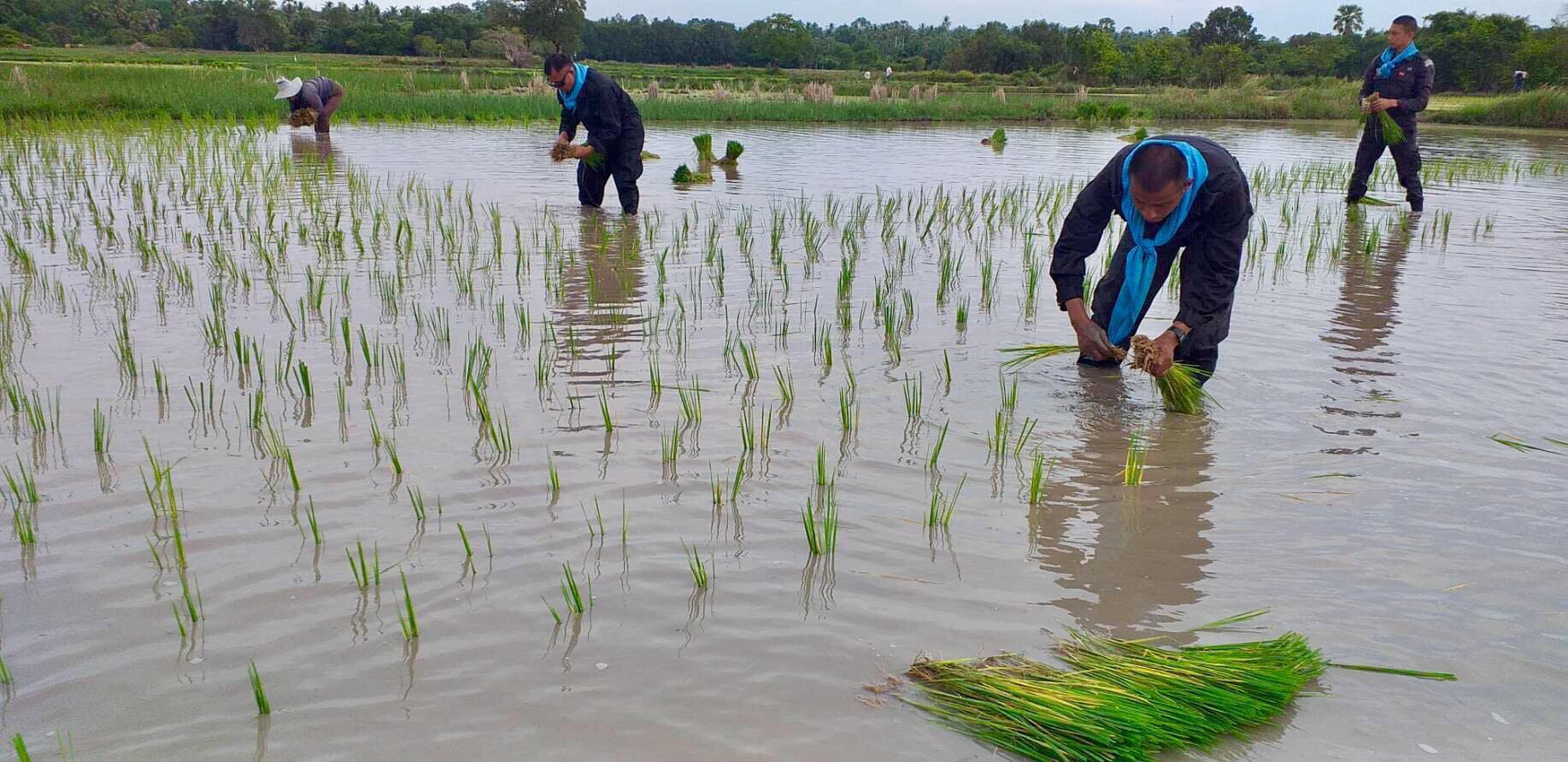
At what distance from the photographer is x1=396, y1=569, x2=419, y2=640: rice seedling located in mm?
2110

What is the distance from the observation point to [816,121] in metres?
21.4

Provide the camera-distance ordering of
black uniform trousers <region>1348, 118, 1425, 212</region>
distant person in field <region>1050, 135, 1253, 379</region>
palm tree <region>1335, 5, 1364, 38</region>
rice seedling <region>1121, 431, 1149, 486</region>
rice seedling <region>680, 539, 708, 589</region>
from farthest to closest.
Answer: palm tree <region>1335, 5, 1364, 38</region>
black uniform trousers <region>1348, 118, 1425, 212</region>
distant person in field <region>1050, 135, 1253, 379</region>
rice seedling <region>1121, 431, 1149, 486</region>
rice seedling <region>680, 539, 708, 589</region>

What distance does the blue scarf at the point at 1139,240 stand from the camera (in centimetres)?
343

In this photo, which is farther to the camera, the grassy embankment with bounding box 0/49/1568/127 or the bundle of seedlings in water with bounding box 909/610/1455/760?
the grassy embankment with bounding box 0/49/1568/127

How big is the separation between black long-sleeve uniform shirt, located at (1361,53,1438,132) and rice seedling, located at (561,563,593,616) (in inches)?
329

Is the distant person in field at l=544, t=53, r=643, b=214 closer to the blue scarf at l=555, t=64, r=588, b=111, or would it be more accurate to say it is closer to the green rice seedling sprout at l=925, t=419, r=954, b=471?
the blue scarf at l=555, t=64, r=588, b=111

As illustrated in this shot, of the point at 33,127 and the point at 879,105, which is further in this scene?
the point at 879,105

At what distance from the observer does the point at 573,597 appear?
2.36m

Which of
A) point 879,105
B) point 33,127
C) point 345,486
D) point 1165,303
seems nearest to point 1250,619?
point 345,486

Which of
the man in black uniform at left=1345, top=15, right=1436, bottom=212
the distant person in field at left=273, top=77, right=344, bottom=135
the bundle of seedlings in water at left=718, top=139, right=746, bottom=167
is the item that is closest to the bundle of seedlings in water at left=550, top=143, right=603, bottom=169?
the bundle of seedlings in water at left=718, top=139, right=746, bottom=167

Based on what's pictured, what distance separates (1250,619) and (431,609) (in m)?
1.77

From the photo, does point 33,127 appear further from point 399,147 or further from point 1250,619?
point 1250,619

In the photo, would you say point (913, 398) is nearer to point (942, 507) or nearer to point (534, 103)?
point (942, 507)

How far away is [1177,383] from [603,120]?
5.11 metres
